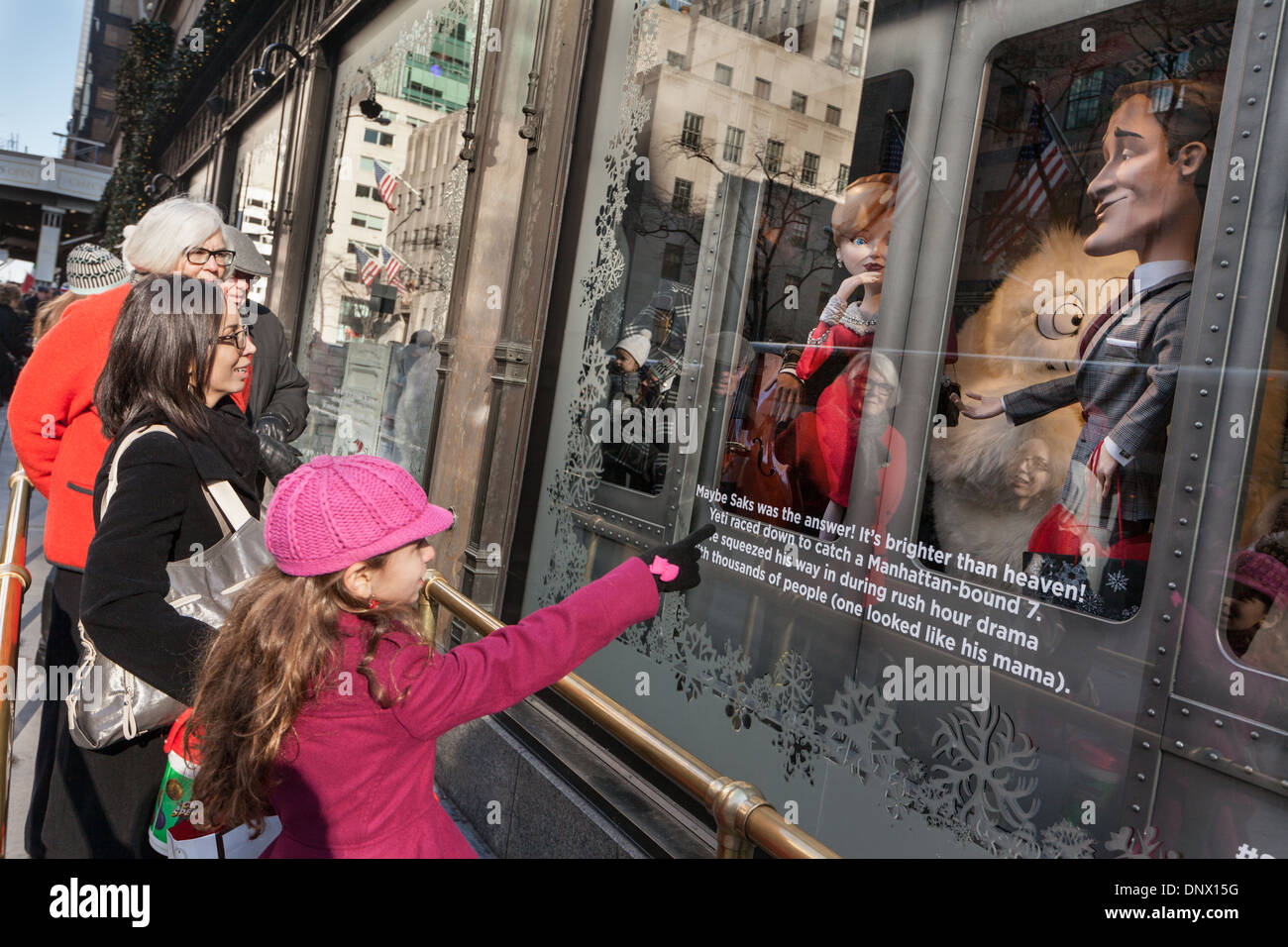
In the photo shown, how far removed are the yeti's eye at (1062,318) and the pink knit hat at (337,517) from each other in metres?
1.60

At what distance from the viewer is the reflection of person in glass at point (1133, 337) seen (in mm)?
2197

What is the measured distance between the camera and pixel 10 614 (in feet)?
A: 9.04

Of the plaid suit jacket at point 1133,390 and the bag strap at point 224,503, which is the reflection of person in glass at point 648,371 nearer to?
the plaid suit jacket at point 1133,390

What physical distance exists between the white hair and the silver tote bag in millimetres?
1348

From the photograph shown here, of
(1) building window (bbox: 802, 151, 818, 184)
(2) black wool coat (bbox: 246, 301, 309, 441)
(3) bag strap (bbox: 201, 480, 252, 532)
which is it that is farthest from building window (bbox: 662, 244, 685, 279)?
(3) bag strap (bbox: 201, 480, 252, 532)

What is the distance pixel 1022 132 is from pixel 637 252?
1.91 m

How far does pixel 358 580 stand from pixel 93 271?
2744 millimetres

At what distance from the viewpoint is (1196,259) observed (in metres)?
2.16

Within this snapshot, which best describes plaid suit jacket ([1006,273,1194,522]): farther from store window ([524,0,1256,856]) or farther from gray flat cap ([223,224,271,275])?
gray flat cap ([223,224,271,275])

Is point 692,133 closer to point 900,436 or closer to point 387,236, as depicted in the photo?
point 900,436

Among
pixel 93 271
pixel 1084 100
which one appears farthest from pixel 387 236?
pixel 1084 100
